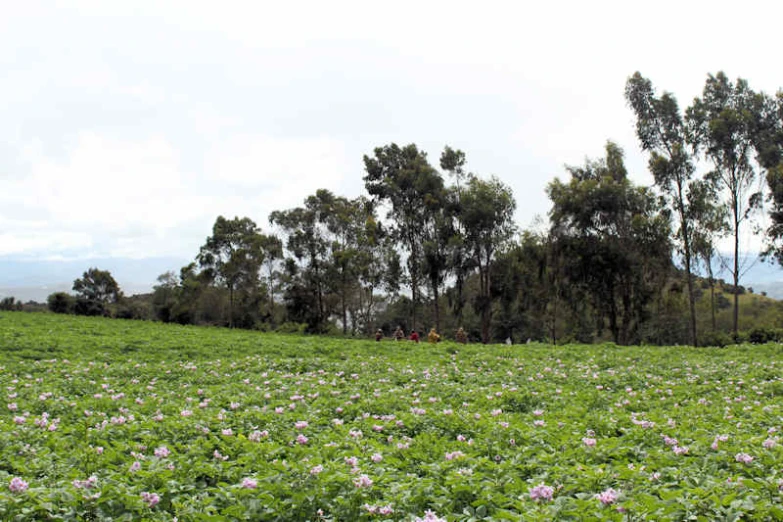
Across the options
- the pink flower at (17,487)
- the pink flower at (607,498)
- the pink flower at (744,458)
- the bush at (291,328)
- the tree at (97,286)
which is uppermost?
the tree at (97,286)

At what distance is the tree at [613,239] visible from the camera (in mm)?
27500

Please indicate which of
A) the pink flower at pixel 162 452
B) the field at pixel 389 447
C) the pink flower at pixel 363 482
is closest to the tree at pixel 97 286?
the field at pixel 389 447

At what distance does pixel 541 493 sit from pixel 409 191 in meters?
31.3

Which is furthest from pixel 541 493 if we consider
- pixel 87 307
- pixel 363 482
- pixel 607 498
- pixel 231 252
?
pixel 87 307

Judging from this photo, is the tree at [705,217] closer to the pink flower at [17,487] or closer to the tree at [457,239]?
the tree at [457,239]

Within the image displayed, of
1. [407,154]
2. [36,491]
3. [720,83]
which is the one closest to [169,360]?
[36,491]

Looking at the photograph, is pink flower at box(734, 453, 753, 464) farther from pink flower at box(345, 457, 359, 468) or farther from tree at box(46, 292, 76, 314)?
tree at box(46, 292, 76, 314)

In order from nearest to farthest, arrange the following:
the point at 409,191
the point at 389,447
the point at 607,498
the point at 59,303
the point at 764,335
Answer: the point at 607,498
the point at 389,447
the point at 764,335
the point at 409,191
the point at 59,303

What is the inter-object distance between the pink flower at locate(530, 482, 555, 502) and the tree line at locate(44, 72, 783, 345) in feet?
86.6

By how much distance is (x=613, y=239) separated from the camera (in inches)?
1101

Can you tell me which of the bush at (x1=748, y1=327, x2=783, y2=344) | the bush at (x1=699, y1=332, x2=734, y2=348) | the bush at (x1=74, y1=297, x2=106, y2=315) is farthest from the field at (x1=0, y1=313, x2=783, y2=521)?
the bush at (x1=74, y1=297, x2=106, y2=315)

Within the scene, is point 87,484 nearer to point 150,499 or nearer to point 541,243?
point 150,499

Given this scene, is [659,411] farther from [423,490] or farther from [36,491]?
[36,491]

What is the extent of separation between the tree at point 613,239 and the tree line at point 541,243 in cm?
7
